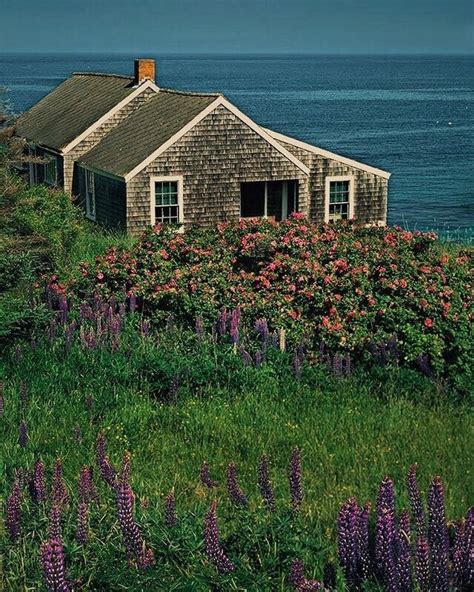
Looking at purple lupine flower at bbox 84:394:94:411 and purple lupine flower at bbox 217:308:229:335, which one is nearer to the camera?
purple lupine flower at bbox 84:394:94:411

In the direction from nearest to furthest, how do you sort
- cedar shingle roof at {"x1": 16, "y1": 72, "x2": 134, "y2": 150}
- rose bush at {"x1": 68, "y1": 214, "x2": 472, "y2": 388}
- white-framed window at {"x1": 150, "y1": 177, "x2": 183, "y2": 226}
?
1. rose bush at {"x1": 68, "y1": 214, "x2": 472, "y2": 388}
2. white-framed window at {"x1": 150, "y1": 177, "x2": 183, "y2": 226}
3. cedar shingle roof at {"x1": 16, "y1": 72, "x2": 134, "y2": 150}

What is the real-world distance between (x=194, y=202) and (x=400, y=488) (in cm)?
2343

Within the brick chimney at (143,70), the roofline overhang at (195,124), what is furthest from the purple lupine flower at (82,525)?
the brick chimney at (143,70)

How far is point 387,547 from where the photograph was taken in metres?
5.93

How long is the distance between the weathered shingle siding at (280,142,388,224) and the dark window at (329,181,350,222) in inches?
12.1

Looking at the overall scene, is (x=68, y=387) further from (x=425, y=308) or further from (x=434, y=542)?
(x=434, y=542)

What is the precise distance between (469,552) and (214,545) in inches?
61.5

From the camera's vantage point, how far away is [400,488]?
954 cm

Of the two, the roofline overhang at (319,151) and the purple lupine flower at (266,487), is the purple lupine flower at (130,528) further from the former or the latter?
the roofline overhang at (319,151)

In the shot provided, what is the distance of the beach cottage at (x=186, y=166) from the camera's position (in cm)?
3158

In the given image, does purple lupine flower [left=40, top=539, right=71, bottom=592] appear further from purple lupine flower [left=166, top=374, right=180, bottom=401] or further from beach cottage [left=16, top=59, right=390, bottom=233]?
beach cottage [left=16, top=59, right=390, bottom=233]

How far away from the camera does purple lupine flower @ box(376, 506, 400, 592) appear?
588 centimetres

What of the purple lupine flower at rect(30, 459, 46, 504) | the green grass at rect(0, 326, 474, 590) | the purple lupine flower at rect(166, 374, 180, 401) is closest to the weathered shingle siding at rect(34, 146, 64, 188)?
the green grass at rect(0, 326, 474, 590)

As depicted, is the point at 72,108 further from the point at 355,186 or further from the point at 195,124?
the point at 355,186
